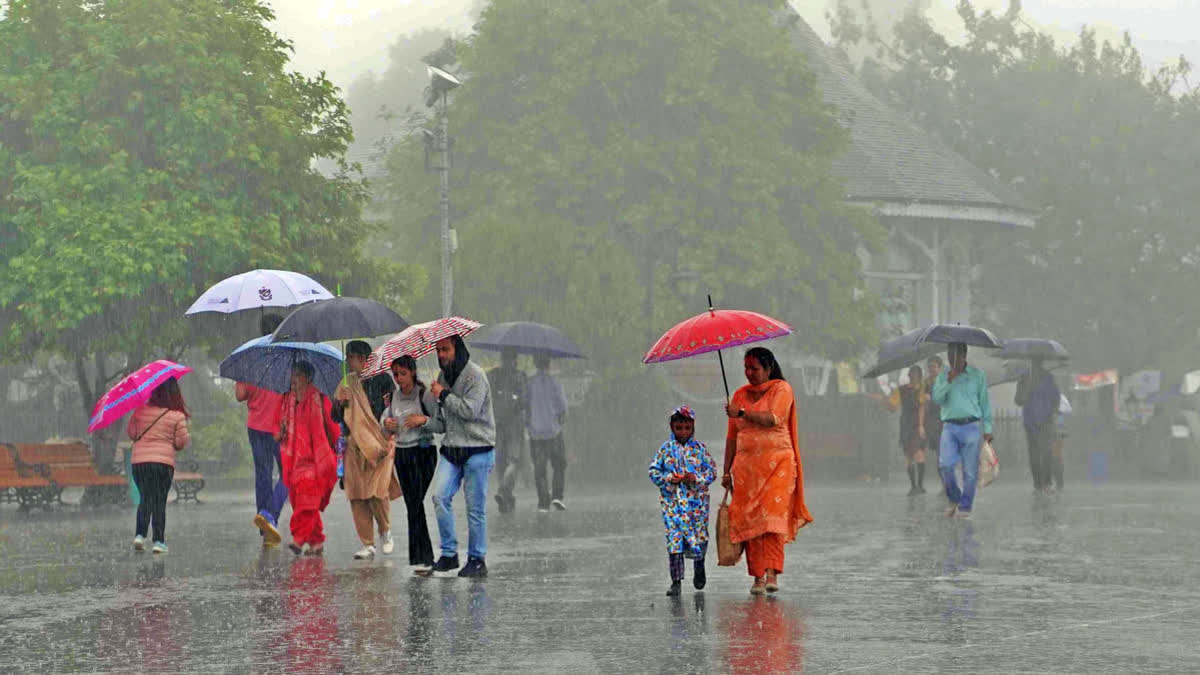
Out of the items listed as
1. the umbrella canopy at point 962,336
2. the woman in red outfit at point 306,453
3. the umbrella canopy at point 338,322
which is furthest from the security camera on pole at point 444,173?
the umbrella canopy at point 338,322

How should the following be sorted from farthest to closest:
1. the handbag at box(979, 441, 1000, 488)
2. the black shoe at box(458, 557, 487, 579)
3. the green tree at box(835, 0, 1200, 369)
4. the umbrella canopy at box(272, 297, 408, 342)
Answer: the green tree at box(835, 0, 1200, 369), the handbag at box(979, 441, 1000, 488), the umbrella canopy at box(272, 297, 408, 342), the black shoe at box(458, 557, 487, 579)

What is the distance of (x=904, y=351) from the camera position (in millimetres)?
23516

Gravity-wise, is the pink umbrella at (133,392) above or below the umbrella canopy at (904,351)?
below

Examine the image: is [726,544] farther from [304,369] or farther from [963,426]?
[963,426]

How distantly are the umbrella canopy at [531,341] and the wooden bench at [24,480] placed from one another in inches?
224

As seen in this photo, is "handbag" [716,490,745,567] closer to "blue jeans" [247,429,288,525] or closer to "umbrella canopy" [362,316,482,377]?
"umbrella canopy" [362,316,482,377]

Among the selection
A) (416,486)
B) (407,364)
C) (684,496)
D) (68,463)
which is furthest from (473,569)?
(68,463)

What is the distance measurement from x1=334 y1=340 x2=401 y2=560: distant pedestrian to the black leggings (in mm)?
1687

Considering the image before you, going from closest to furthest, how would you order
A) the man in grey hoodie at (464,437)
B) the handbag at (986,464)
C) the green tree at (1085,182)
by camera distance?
the man in grey hoodie at (464,437) → the handbag at (986,464) → the green tree at (1085,182)

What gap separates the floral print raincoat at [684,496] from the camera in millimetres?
12281

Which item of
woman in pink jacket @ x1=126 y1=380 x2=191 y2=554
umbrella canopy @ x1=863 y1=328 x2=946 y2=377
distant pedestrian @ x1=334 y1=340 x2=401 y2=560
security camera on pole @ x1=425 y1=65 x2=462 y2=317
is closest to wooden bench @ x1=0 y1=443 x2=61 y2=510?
security camera on pole @ x1=425 y1=65 x2=462 y2=317

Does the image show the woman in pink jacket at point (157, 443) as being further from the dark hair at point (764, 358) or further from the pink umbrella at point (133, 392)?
the dark hair at point (764, 358)

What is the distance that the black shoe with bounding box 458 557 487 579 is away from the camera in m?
13.8

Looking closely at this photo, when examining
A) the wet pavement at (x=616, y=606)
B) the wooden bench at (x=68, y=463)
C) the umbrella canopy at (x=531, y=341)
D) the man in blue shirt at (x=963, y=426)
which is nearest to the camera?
the wet pavement at (x=616, y=606)
